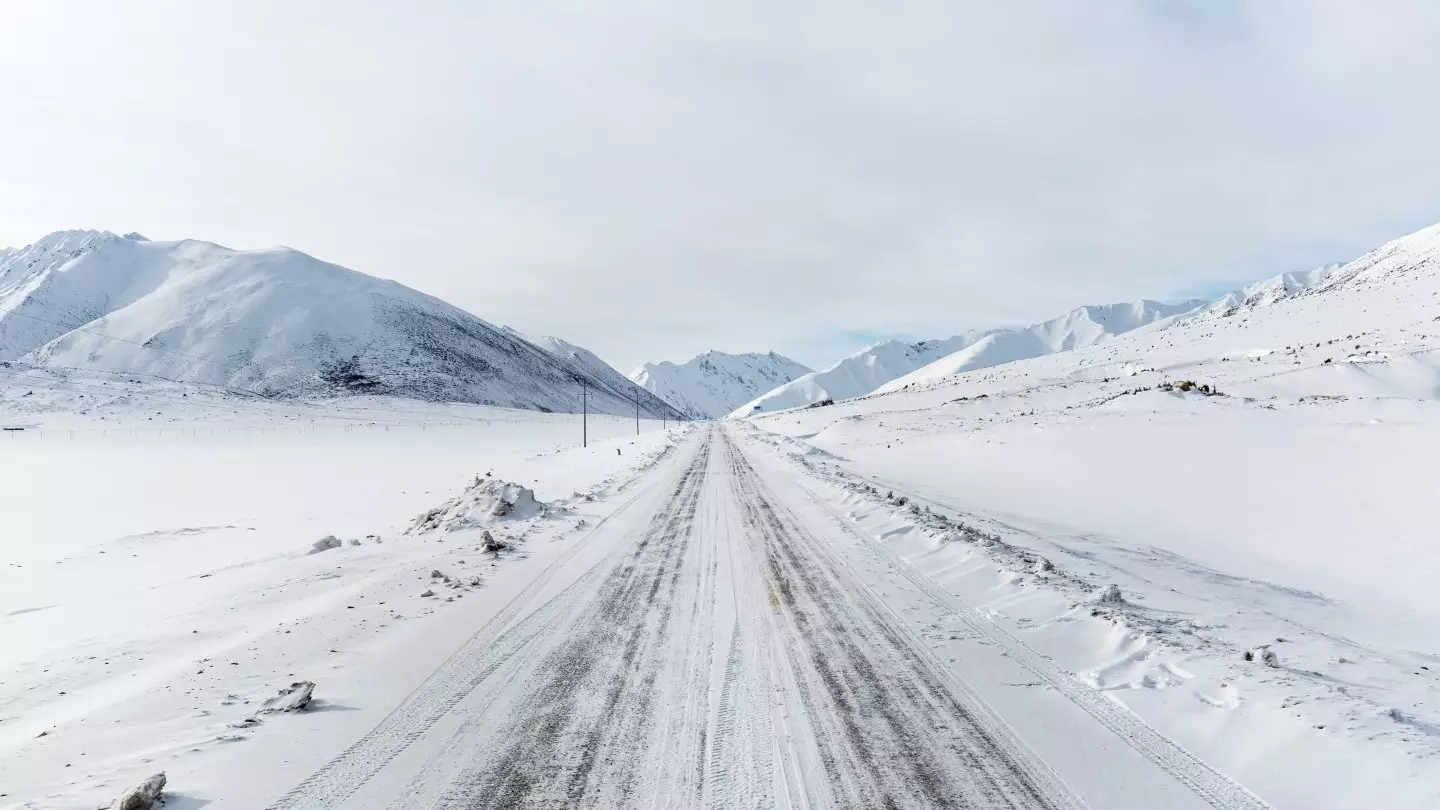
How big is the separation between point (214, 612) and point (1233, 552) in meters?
17.8

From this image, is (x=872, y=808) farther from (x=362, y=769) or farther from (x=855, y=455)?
(x=855, y=455)

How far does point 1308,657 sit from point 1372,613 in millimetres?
4409

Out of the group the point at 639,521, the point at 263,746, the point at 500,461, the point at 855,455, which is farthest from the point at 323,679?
the point at 500,461

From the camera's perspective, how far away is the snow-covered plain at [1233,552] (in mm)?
4809

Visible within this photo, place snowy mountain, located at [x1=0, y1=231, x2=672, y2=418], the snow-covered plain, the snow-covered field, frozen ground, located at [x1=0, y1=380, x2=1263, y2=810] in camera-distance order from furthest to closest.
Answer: snowy mountain, located at [x1=0, y1=231, x2=672, y2=418]
the snow-covered plain
the snow-covered field
frozen ground, located at [x1=0, y1=380, x2=1263, y2=810]

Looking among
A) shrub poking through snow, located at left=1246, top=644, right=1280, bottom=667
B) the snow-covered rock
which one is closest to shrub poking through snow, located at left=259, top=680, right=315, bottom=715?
the snow-covered rock

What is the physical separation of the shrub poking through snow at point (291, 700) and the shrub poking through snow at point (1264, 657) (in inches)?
353

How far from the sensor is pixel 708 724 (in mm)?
5000

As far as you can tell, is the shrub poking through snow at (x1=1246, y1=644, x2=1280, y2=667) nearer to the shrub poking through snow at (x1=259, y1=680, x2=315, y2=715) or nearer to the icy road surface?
the icy road surface

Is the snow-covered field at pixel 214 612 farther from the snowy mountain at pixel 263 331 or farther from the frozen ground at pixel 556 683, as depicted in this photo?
the snowy mountain at pixel 263 331

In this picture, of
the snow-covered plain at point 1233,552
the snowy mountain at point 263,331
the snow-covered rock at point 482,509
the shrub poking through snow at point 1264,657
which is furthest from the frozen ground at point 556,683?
the snowy mountain at point 263,331

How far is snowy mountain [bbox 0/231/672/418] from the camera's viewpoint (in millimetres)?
115263

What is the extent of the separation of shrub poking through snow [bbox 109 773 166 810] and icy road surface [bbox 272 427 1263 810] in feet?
2.49

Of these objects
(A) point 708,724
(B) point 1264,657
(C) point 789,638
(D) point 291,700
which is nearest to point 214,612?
(D) point 291,700
